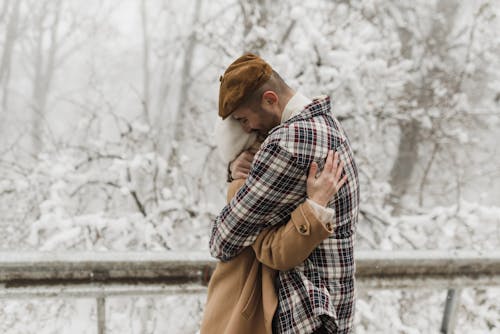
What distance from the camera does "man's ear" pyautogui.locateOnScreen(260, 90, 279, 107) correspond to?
4.96ft

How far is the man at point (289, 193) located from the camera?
1433 mm

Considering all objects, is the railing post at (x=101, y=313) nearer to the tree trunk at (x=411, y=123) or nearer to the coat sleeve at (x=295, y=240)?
the coat sleeve at (x=295, y=240)

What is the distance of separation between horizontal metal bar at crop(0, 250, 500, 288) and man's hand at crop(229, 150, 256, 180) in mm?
797

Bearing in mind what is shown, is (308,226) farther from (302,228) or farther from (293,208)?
(293,208)

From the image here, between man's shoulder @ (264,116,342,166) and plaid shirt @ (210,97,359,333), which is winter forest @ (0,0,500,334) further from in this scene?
man's shoulder @ (264,116,342,166)

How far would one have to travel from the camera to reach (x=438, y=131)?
283 inches

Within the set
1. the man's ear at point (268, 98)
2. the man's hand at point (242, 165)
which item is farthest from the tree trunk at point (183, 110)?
the man's ear at point (268, 98)

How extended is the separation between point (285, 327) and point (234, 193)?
0.53 m

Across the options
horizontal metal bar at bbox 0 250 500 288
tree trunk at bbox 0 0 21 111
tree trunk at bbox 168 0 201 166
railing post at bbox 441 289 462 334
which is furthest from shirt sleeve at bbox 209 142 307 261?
tree trunk at bbox 0 0 21 111

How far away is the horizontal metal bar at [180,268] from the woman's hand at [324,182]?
0.98 metres

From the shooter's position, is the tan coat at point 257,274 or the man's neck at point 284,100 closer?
the tan coat at point 257,274

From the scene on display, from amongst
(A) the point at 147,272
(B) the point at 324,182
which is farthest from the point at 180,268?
(B) the point at 324,182

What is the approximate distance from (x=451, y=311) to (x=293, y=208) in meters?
1.82

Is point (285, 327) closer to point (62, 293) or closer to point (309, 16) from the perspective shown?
point (62, 293)
